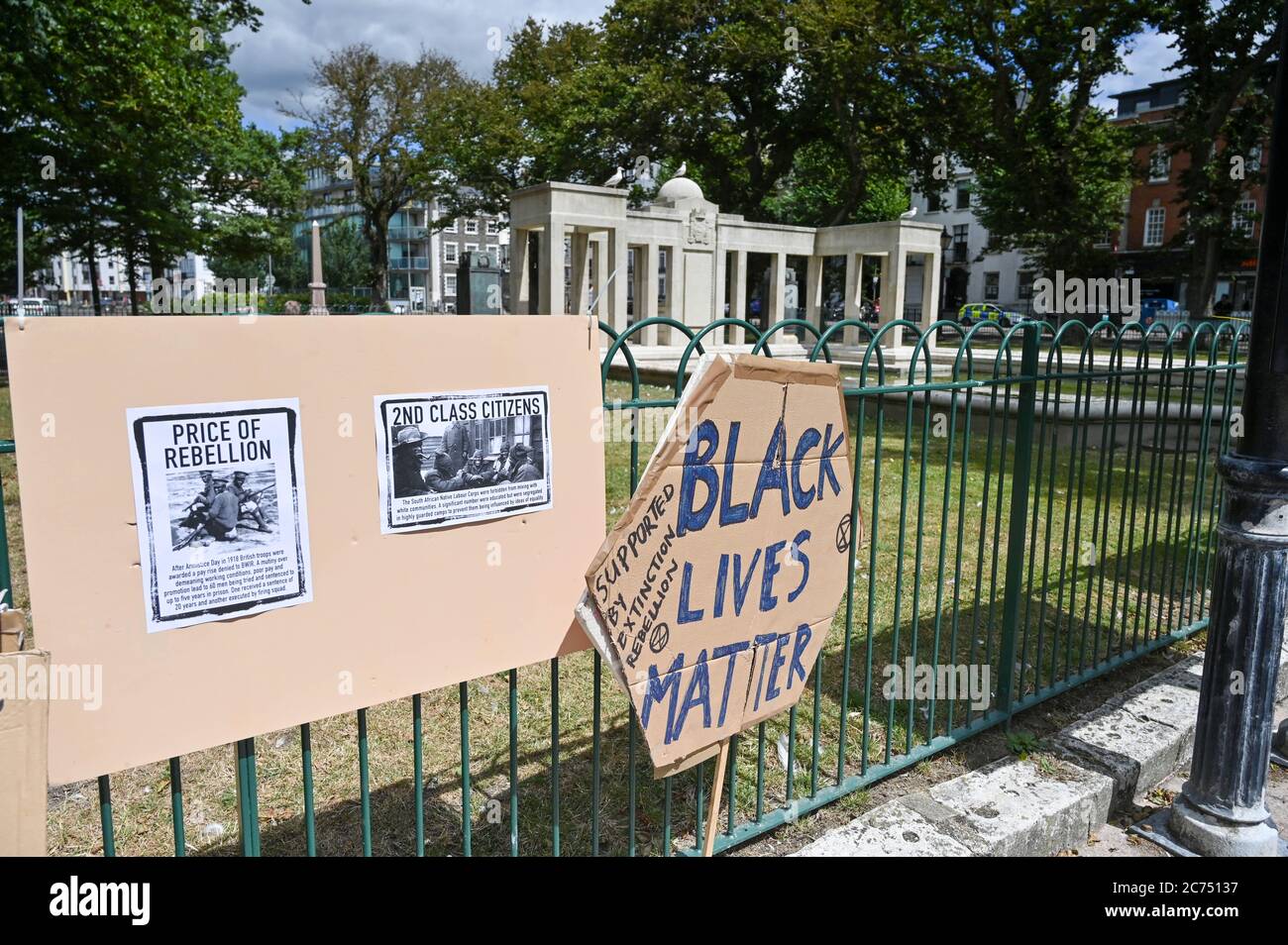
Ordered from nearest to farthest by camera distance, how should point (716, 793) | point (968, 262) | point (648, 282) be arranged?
point (716, 793) < point (648, 282) < point (968, 262)

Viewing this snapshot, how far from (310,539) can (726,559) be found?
1030 millimetres

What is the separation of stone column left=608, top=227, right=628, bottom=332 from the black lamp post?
65.0 ft

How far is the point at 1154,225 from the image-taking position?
49.2m

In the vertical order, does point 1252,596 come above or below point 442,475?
below

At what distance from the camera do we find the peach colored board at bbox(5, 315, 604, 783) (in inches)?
62.4

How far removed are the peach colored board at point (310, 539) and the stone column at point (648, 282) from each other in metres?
21.7

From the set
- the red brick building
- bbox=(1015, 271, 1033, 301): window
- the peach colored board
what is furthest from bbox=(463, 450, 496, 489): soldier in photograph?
bbox=(1015, 271, 1033, 301): window

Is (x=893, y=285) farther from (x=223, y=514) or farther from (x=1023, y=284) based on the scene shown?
(x=1023, y=284)

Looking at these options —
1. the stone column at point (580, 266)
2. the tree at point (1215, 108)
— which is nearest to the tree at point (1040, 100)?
the tree at point (1215, 108)

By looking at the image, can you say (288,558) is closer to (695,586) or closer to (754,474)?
(695,586)

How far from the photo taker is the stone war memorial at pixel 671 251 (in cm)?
2159

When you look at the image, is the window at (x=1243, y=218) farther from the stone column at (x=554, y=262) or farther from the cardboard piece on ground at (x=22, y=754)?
the cardboard piece on ground at (x=22, y=754)

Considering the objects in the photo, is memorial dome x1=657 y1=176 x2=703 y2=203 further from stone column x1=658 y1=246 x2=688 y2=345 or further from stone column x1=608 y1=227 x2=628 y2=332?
stone column x1=608 y1=227 x2=628 y2=332

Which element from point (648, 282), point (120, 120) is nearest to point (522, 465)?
point (120, 120)
